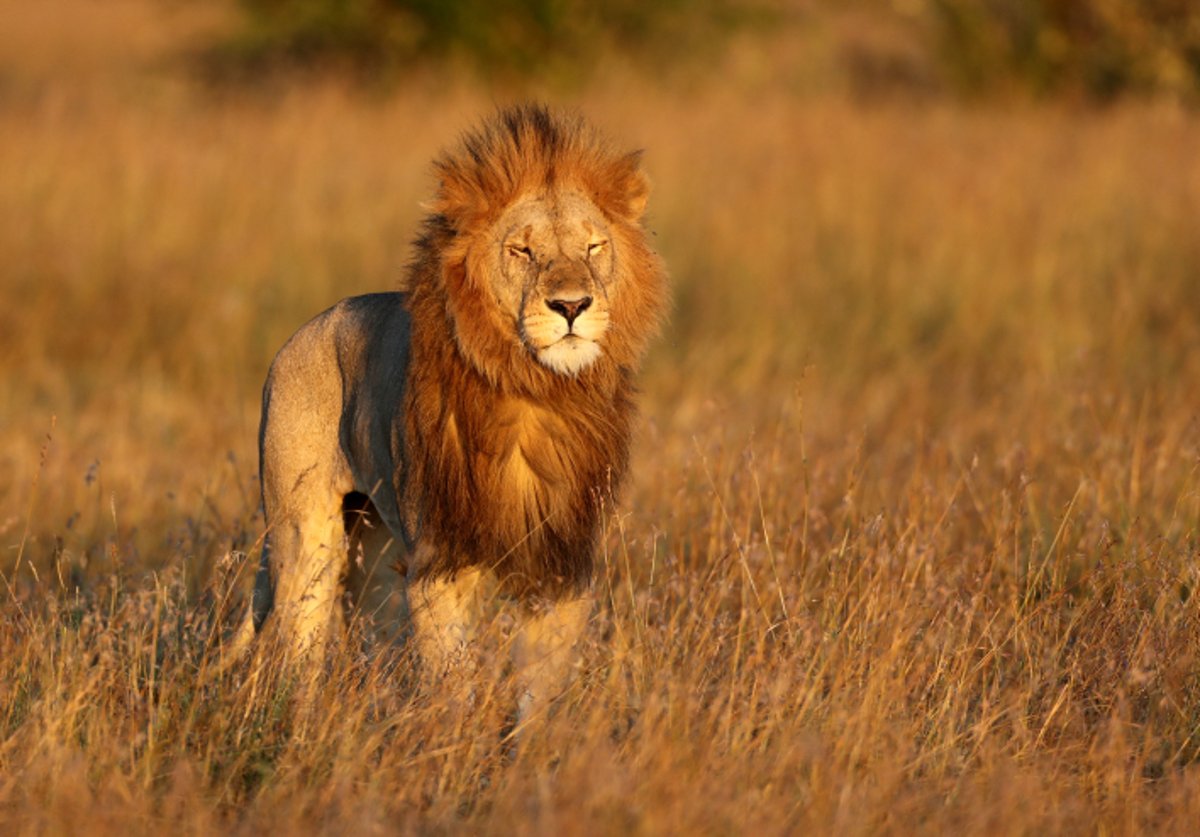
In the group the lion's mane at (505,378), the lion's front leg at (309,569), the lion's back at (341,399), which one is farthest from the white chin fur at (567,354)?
the lion's front leg at (309,569)

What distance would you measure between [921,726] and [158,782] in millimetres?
1721

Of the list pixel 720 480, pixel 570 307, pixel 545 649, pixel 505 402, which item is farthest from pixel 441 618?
pixel 720 480

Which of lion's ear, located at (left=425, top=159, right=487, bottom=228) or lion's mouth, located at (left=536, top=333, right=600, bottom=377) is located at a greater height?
lion's ear, located at (left=425, top=159, right=487, bottom=228)

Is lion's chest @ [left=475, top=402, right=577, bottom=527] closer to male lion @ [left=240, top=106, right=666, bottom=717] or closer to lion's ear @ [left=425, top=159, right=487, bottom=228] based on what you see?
male lion @ [left=240, top=106, right=666, bottom=717]

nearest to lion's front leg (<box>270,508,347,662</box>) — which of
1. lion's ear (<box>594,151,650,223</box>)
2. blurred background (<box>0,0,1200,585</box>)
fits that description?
blurred background (<box>0,0,1200,585</box>)

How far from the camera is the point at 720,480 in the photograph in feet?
18.2

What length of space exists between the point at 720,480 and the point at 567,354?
5.37ft

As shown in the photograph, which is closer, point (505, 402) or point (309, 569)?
point (505, 402)

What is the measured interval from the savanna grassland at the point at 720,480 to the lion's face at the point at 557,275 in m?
0.71

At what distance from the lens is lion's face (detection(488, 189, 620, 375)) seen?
3969mm

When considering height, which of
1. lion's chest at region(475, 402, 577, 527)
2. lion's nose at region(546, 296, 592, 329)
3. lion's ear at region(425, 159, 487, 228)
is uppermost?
lion's ear at region(425, 159, 487, 228)

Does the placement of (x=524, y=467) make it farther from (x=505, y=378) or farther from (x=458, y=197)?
(x=458, y=197)

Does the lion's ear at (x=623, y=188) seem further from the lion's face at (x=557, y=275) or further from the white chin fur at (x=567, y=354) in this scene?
the white chin fur at (x=567, y=354)

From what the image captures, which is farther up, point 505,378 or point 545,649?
point 505,378
